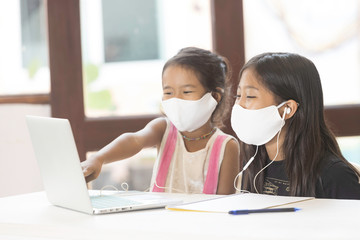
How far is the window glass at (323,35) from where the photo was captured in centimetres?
274

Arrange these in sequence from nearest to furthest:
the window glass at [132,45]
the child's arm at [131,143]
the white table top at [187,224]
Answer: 1. the white table top at [187,224]
2. the child's arm at [131,143]
3. the window glass at [132,45]

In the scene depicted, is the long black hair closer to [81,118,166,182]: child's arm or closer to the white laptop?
[81,118,166,182]: child's arm

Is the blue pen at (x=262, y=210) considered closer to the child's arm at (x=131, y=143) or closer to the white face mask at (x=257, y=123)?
the white face mask at (x=257, y=123)

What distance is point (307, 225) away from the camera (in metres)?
1.02

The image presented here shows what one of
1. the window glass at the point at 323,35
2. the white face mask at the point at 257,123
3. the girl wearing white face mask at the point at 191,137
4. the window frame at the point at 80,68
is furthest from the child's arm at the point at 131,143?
the window glass at the point at 323,35

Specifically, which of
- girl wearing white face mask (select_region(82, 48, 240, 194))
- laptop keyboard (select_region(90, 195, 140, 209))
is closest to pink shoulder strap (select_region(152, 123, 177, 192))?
girl wearing white face mask (select_region(82, 48, 240, 194))

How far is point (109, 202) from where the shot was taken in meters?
1.34

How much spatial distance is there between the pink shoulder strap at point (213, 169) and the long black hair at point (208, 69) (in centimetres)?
14

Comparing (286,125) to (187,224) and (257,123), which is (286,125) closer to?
(257,123)

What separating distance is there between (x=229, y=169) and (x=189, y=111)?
0.23 m

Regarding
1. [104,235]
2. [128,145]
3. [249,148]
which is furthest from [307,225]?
[128,145]

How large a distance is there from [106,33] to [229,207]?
5.68 feet

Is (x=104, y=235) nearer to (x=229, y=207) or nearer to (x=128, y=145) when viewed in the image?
(x=229, y=207)

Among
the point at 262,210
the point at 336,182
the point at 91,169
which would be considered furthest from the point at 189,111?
the point at 262,210
